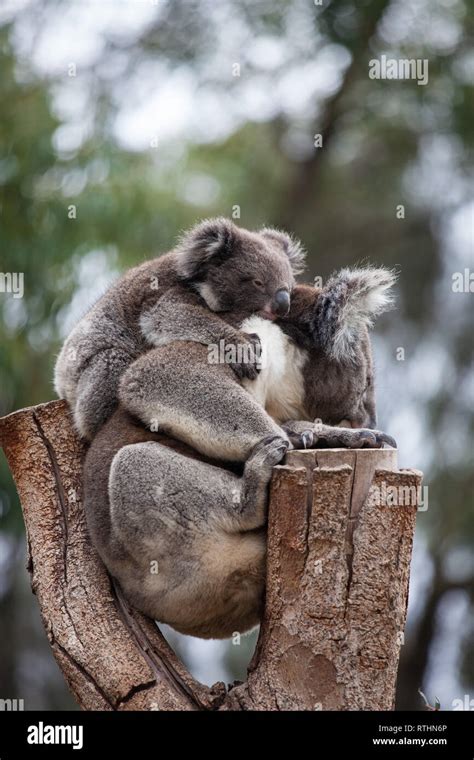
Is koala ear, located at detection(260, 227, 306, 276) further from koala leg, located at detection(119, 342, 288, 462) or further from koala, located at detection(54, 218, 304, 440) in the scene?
koala leg, located at detection(119, 342, 288, 462)

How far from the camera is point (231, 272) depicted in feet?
17.4

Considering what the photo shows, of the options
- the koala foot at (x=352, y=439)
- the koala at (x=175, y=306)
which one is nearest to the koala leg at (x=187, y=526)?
the koala foot at (x=352, y=439)

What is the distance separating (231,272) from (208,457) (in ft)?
3.54

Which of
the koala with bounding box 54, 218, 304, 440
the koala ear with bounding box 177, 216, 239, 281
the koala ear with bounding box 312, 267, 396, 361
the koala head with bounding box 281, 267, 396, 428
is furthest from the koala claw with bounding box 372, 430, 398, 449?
the koala ear with bounding box 177, 216, 239, 281

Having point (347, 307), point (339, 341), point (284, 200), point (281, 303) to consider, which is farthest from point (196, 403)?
Answer: point (284, 200)

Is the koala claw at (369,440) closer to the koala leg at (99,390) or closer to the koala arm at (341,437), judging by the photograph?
the koala arm at (341,437)

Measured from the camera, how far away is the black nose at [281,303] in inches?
205

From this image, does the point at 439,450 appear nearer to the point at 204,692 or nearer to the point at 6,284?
the point at 6,284

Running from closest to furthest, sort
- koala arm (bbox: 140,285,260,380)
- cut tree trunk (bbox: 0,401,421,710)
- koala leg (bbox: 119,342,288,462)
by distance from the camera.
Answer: cut tree trunk (bbox: 0,401,421,710), koala leg (bbox: 119,342,288,462), koala arm (bbox: 140,285,260,380)

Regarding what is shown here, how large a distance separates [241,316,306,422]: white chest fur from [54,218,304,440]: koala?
108 millimetres

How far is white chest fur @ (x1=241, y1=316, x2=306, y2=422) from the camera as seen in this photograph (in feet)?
16.8
